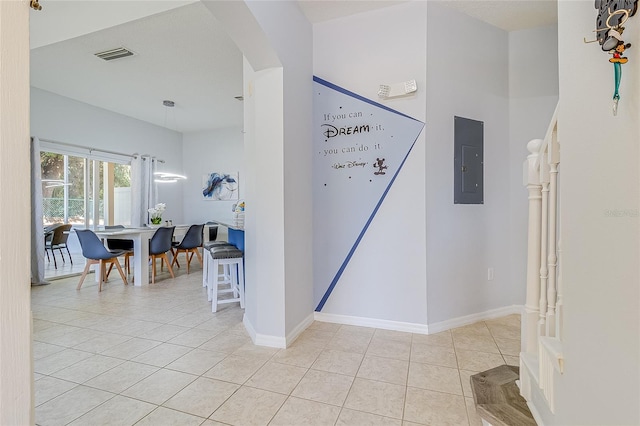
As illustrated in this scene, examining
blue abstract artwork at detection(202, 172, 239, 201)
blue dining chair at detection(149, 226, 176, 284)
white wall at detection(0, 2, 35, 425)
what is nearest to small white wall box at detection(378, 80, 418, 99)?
white wall at detection(0, 2, 35, 425)

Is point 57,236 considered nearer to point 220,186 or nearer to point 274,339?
point 220,186

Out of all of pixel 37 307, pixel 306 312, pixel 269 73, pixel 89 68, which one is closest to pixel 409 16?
pixel 269 73

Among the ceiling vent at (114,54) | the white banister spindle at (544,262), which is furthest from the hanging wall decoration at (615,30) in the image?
the ceiling vent at (114,54)

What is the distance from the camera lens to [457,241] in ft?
9.23

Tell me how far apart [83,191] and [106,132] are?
1185 mm

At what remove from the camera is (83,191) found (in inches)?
222

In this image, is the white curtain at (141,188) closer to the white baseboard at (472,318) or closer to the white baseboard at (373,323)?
the white baseboard at (373,323)

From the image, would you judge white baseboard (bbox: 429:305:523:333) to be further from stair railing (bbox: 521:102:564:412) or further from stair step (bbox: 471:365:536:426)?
stair railing (bbox: 521:102:564:412)

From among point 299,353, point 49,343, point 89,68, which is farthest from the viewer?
point 89,68

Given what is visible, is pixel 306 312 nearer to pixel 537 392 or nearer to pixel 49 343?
pixel 537 392

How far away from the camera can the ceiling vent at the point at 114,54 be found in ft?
11.6

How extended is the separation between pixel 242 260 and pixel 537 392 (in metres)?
2.68

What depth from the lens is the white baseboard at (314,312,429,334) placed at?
2.67m

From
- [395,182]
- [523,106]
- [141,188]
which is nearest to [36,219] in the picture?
[141,188]
